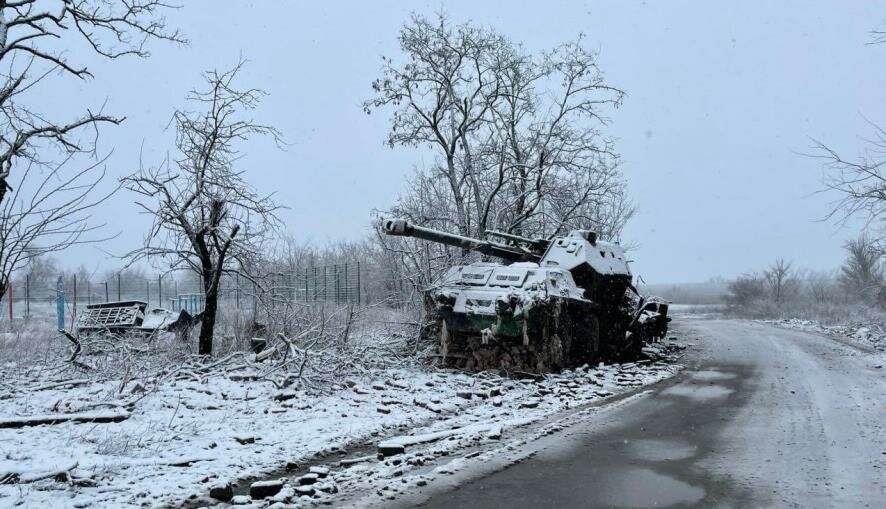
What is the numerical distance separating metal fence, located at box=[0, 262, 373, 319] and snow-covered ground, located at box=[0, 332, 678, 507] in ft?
6.85

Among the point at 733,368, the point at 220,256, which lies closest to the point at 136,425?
the point at 220,256

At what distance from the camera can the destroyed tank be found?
11.8 meters

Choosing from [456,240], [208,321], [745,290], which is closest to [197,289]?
[208,321]

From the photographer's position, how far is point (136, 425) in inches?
294

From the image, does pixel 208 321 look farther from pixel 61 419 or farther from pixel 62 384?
pixel 61 419

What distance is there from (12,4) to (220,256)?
4.39 m

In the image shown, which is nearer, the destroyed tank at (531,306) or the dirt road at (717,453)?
the dirt road at (717,453)

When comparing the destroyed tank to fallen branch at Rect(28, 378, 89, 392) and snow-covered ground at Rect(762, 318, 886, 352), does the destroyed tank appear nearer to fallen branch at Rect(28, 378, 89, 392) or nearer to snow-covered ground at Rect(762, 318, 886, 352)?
fallen branch at Rect(28, 378, 89, 392)

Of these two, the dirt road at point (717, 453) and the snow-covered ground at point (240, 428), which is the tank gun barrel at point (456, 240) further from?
the dirt road at point (717, 453)

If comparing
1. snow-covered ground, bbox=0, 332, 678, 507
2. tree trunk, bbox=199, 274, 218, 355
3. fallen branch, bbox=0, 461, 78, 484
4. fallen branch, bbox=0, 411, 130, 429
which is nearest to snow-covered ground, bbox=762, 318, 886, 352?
snow-covered ground, bbox=0, 332, 678, 507

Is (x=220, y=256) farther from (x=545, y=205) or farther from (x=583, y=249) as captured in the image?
(x=545, y=205)

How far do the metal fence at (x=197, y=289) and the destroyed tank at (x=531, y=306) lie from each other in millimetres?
2447

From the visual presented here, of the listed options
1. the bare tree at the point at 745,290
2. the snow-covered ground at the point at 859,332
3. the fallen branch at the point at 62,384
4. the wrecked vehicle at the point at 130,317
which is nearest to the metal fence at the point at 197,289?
the wrecked vehicle at the point at 130,317

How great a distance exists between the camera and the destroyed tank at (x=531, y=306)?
11828mm
